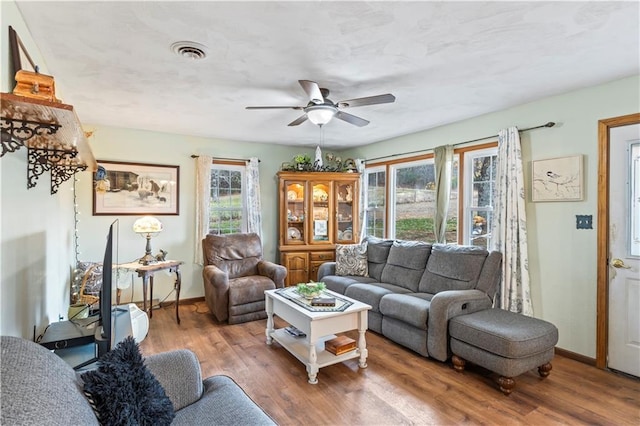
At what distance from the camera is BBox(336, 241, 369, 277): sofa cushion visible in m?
4.37

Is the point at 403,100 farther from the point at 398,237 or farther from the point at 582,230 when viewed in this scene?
the point at 398,237

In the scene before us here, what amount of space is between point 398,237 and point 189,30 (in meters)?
3.99

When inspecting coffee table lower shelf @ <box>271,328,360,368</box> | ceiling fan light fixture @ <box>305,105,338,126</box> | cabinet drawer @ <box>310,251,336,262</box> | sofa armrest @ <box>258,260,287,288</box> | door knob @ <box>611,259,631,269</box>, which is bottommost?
coffee table lower shelf @ <box>271,328,360,368</box>

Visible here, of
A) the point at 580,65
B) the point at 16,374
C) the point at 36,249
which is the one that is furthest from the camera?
the point at 580,65

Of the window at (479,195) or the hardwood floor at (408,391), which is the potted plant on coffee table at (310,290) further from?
the window at (479,195)

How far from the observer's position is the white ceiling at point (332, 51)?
5.86ft

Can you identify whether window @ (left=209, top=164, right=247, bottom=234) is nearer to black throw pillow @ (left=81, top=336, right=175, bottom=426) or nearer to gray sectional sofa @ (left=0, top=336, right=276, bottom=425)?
gray sectional sofa @ (left=0, top=336, right=276, bottom=425)

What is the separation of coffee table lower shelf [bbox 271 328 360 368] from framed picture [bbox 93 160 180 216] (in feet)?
8.56

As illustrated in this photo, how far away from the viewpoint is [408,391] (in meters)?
2.49

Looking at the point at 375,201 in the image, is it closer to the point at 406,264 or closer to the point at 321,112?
the point at 406,264

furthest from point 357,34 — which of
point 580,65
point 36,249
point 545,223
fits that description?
point 545,223

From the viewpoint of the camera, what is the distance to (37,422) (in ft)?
2.66

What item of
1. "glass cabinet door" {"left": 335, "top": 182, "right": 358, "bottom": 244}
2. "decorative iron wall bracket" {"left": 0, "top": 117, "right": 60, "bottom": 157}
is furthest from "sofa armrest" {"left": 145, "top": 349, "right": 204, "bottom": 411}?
"glass cabinet door" {"left": 335, "top": 182, "right": 358, "bottom": 244}

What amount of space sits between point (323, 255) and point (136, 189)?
9.25ft
